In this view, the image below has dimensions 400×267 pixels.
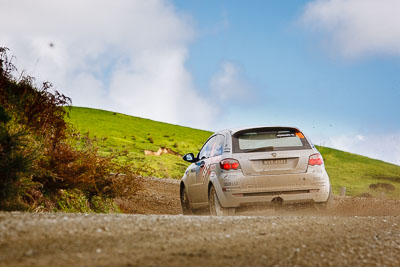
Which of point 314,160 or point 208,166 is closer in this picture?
point 314,160

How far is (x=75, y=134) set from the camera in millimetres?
13234

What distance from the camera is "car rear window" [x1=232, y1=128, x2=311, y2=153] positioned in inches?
387

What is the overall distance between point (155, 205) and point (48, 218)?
12206mm

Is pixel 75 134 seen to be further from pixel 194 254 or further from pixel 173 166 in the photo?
pixel 173 166

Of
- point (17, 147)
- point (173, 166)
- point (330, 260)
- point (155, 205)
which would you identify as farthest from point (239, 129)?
point (173, 166)

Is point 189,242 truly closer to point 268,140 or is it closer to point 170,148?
Result: point 268,140

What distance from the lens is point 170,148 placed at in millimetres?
41281

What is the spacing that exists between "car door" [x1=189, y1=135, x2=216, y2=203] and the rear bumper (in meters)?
0.90

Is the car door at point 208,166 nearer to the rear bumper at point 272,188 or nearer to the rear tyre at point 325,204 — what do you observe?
the rear bumper at point 272,188

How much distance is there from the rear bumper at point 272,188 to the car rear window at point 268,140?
0.54 meters

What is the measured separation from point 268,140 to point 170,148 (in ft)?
103

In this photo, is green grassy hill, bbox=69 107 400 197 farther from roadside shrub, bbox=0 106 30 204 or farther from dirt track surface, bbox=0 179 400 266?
dirt track surface, bbox=0 179 400 266

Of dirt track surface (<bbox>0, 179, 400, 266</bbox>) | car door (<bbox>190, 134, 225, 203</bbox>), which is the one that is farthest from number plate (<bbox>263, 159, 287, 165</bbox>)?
dirt track surface (<bbox>0, 179, 400, 266</bbox>)

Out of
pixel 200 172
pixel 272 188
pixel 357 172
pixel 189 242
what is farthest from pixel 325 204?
pixel 357 172
